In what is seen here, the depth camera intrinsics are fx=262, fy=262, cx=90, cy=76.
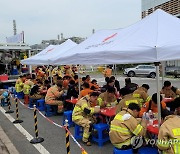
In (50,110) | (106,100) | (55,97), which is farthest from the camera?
(50,110)

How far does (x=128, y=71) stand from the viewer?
1237 inches

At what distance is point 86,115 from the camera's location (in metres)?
7.00

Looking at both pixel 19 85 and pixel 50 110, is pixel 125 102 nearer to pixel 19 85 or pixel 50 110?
pixel 50 110

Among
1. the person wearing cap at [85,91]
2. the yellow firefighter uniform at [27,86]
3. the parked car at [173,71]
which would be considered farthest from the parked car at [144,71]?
the person wearing cap at [85,91]

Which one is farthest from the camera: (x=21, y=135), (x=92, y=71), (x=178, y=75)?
(x=92, y=71)

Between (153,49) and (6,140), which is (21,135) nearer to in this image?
(6,140)

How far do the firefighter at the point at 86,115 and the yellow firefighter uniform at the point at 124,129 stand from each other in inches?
73.3

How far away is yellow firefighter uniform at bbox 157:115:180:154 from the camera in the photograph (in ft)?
12.6

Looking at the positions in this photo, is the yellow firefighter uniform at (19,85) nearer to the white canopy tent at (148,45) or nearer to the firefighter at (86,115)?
the firefighter at (86,115)

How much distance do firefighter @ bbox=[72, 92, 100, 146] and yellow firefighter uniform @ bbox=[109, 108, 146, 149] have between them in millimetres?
1862

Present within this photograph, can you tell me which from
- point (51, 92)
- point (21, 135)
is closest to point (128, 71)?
point (51, 92)

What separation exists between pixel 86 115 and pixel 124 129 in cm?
224

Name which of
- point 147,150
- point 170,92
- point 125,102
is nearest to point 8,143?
point 125,102

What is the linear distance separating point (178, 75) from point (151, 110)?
22607 mm
